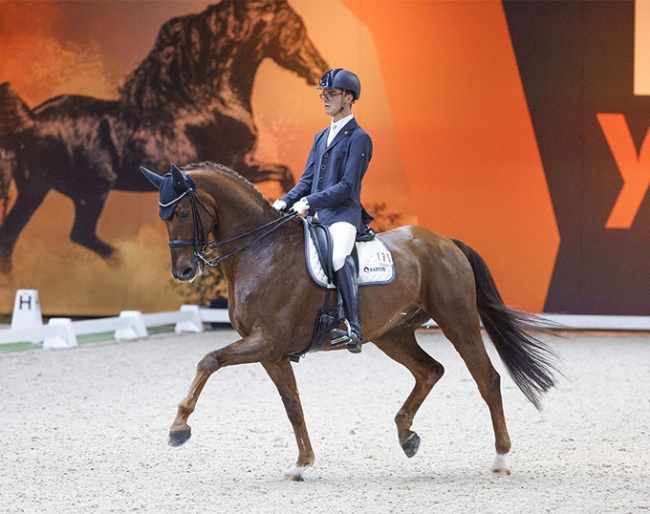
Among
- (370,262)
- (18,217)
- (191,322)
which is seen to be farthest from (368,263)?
(18,217)

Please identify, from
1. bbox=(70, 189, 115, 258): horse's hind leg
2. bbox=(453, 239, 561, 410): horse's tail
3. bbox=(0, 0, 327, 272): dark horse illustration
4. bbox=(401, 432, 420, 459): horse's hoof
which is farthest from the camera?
bbox=(70, 189, 115, 258): horse's hind leg

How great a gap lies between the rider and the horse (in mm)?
128

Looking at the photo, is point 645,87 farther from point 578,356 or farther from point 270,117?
point 270,117

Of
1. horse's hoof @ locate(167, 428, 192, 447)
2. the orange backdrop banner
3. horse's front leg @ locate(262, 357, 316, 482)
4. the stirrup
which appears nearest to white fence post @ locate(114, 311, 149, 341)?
the orange backdrop banner

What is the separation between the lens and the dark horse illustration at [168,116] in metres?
11.5

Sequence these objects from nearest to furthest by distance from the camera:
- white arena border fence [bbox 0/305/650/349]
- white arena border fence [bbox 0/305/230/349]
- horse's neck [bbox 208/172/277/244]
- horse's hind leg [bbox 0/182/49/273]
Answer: horse's neck [bbox 208/172/277/244] → white arena border fence [bbox 0/305/230/349] → white arena border fence [bbox 0/305/650/349] → horse's hind leg [bbox 0/182/49/273]

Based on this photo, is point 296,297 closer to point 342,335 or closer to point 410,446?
point 342,335

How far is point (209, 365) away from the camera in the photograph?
3947 millimetres

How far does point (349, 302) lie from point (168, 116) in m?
7.85

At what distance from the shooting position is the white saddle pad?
14.4 feet

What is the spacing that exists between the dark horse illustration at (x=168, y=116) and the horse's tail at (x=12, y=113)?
1 centimetres

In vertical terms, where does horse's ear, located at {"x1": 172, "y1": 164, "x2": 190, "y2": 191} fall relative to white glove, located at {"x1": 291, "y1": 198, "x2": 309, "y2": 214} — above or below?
above

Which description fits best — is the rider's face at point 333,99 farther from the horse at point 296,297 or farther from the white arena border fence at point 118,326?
the white arena border fence at point 118,326

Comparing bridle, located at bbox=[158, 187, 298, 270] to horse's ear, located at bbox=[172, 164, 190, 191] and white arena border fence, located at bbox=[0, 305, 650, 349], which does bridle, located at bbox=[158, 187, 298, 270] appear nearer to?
horse's ear, located at bbox=[172, 164, 190, 191]
